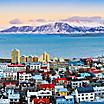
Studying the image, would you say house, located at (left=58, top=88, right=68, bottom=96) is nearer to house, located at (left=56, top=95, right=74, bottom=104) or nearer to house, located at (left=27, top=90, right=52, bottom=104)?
house, located at (left=27, top=90, right=52, bottom=104)

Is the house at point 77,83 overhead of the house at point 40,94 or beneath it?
beneath

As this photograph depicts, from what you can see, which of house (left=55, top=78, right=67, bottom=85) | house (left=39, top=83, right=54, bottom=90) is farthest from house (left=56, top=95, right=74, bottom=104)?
house (left=55, top=78, right=67, bottom=85)

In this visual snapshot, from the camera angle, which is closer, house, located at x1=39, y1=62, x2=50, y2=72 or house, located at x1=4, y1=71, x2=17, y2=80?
house, located at x1=4, y1=71, x2=17, y2=80

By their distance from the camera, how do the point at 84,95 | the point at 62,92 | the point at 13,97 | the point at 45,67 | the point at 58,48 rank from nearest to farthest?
the point at 13,97
the point at 84,95
the point at 62,92
the point at 45,67
the point at 58,48

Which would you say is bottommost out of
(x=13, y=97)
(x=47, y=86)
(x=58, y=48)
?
(x=58, y=48)

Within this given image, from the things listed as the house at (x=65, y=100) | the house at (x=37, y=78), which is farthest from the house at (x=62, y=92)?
the house at (x=37, y=78)

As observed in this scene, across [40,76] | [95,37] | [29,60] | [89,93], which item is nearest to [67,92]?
[89,93]

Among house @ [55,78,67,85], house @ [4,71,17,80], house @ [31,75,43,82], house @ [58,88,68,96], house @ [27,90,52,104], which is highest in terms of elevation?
house @ [27,90,52,104]

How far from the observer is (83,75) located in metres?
8.49

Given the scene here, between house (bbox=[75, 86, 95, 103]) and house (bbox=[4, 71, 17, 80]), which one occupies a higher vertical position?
house (bbox=[75, 86, 95, 103])

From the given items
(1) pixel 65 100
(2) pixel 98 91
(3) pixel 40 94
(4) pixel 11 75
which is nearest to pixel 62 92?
(3) pixel 40 94

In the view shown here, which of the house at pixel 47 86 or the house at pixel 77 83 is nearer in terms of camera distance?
the house at pixel 47 86

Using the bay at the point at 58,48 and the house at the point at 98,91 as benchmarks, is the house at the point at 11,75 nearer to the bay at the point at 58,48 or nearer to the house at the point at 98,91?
the house at the point at 98,91

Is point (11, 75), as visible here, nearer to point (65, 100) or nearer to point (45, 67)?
point (45, 67)
